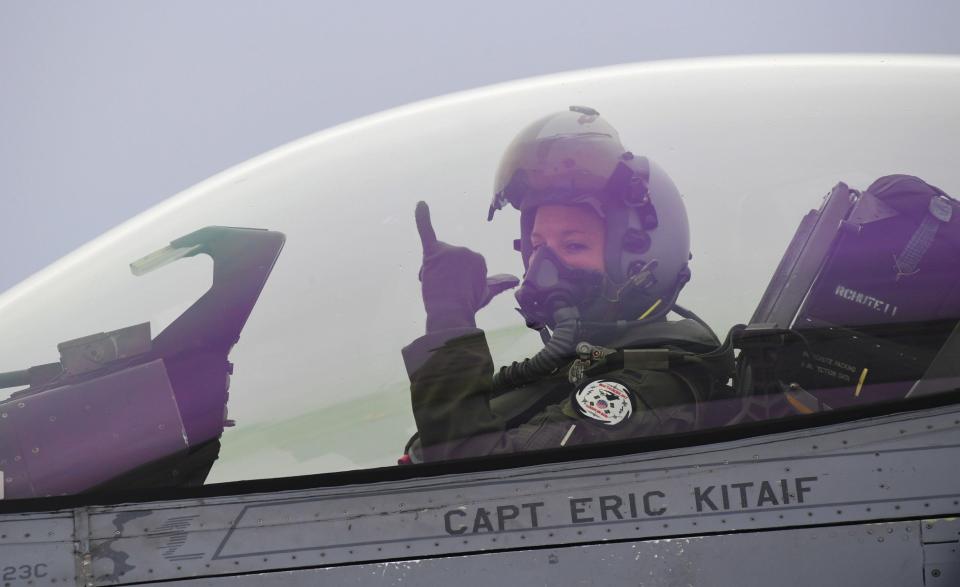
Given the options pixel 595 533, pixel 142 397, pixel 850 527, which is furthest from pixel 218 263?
pixel 850 527

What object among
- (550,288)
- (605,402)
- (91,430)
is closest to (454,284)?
(550,288)

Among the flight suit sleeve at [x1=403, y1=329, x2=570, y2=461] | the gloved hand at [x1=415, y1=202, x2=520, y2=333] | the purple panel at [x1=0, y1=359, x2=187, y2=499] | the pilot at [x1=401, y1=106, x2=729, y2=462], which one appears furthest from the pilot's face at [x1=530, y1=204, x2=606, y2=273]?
the purple panel at [x1=0, y1=359, x2=187, y2=499]

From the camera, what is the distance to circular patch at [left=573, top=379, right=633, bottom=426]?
2.20 meters

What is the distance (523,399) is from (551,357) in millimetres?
122

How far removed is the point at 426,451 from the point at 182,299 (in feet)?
2.42

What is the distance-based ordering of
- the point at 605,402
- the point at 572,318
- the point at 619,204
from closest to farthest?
the point at 605,402
the point at 572,318
the point at 619,204

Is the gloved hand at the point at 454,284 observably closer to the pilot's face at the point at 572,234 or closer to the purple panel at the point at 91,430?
the pilot's face at the point at 572,234

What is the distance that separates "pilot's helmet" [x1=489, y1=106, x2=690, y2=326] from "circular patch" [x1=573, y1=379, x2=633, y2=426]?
0.66 feet

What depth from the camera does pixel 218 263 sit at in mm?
2436

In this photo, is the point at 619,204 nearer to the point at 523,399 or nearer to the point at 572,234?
the point at 572,234

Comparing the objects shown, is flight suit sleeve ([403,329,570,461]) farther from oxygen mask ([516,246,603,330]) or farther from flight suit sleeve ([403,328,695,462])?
oxygen mask ([516,246,603,330])

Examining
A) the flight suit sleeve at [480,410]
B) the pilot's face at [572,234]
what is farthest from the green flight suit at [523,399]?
the pilot's face at [572,234]

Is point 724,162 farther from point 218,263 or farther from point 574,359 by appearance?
point 218,263

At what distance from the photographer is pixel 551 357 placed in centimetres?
230
